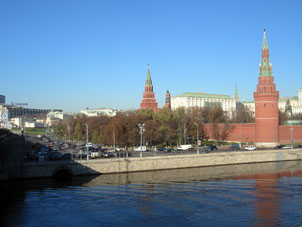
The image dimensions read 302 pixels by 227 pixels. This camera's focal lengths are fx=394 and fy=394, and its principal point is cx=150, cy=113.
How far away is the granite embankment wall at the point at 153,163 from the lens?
155 ft

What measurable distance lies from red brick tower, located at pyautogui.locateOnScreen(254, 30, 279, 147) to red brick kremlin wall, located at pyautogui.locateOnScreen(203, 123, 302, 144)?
163 inches

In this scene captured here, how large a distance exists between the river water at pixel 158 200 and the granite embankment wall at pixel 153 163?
68.5 inches

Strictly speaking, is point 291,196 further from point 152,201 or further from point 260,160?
point 260,160

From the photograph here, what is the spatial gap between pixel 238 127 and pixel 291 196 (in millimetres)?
54741

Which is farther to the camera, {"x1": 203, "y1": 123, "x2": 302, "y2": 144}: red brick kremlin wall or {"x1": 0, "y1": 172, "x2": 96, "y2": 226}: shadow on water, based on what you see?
{"x1": 203, "y1": 123, "x2": 302, "y2": 144}: red brick kremlin wall

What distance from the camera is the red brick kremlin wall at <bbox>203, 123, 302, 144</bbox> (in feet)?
279

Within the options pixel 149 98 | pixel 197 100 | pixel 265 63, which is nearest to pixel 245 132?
pixel 265 63

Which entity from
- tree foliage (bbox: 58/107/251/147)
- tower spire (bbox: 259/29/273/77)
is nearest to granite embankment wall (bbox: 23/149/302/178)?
tree foliage (bbox: 58/107/251/147)

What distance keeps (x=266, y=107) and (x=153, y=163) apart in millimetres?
38152

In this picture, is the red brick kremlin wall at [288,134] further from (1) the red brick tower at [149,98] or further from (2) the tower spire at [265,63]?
(1) the red brick tower at [149,98]

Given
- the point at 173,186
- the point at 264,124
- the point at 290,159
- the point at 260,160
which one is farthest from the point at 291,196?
the point at 264,124

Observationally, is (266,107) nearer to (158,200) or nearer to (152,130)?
(152,130)

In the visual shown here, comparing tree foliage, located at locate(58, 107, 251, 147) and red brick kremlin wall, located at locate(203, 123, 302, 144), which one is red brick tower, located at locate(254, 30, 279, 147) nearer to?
red brick kremlin wall, located at locate(203, 123, 302, 144)

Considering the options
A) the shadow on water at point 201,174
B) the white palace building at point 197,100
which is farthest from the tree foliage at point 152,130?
the white palace building at point 197,100
